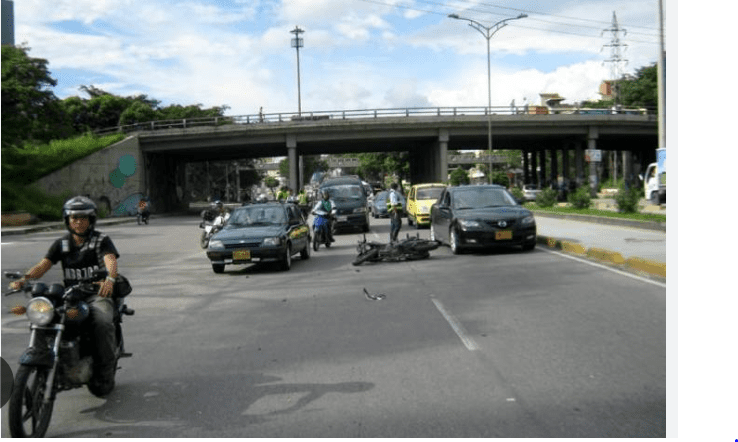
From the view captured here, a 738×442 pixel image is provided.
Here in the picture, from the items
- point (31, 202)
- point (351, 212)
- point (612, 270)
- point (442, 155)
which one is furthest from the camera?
point (442, 155)

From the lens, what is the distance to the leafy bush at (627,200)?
2551cm

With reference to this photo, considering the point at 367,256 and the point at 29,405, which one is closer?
the point at 29,405

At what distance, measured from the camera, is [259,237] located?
1399cm

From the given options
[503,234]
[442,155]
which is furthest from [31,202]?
[503,234]

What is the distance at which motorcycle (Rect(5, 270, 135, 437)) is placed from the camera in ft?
15.1

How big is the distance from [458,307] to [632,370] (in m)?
3.49

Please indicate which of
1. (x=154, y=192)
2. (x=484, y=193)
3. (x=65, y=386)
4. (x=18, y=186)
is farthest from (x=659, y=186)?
(x=154, y=192)

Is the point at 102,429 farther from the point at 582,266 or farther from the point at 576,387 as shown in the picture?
the point at 582,266

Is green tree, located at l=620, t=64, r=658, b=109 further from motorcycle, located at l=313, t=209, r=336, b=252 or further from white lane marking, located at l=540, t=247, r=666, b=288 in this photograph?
white lane marking, located at l=540, t=247, r=666, b=288

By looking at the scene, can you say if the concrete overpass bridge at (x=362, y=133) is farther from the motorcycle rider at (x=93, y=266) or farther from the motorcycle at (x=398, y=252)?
the motorcycle rider at (x=93, y=266)

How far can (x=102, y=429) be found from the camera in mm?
4871

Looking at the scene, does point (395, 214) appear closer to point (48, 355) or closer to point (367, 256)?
point (367, 256)

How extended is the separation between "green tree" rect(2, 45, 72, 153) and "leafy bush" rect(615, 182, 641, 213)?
102 ft

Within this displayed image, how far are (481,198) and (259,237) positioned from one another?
5.89m
